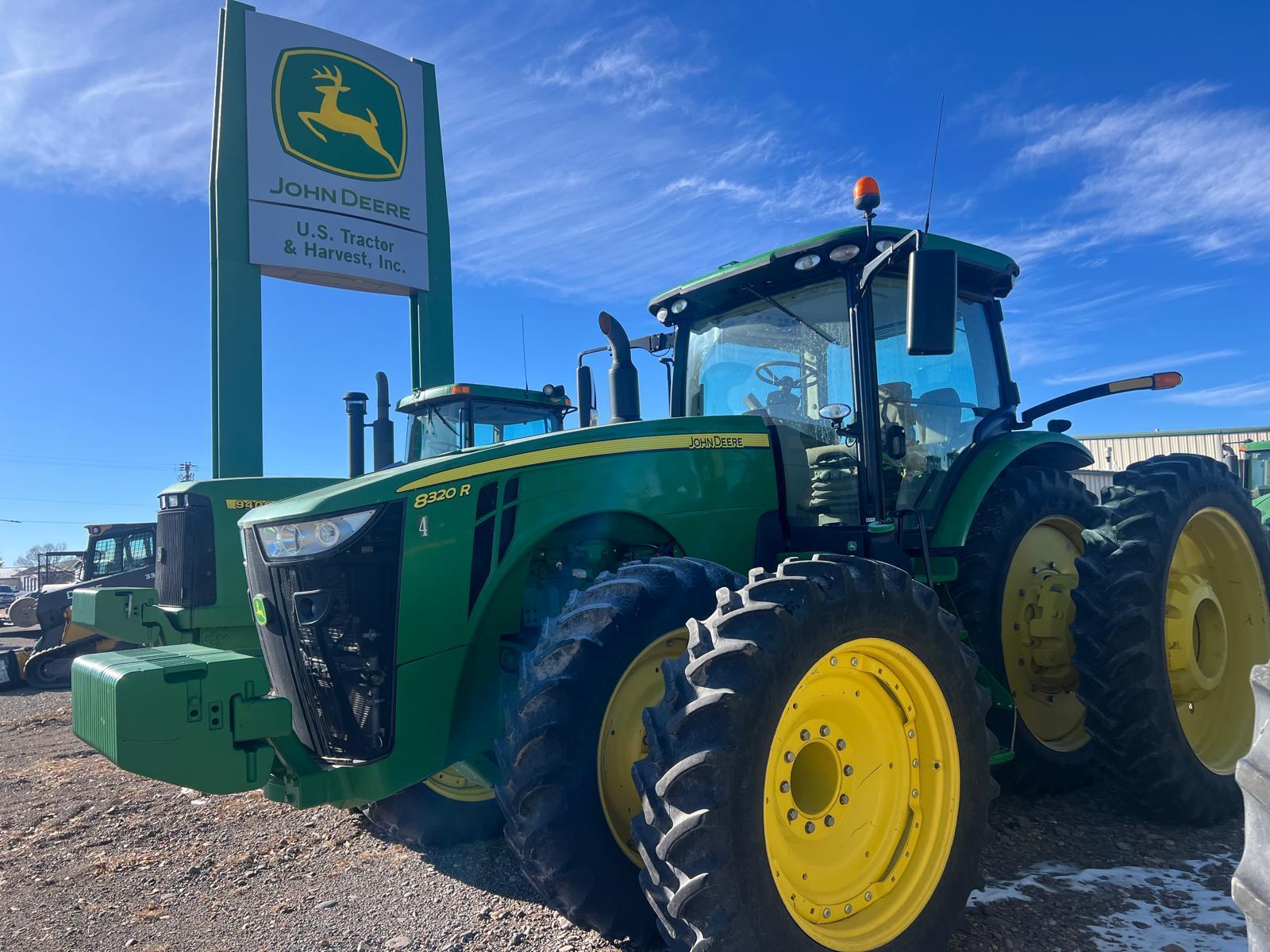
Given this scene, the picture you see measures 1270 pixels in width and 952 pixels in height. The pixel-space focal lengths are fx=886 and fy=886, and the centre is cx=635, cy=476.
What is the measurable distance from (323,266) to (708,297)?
980 centimetres

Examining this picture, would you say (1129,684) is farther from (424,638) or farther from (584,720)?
(424,638)

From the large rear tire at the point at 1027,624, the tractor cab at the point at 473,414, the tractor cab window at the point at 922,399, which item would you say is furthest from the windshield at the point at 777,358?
the tractor cab at the point at 473,414

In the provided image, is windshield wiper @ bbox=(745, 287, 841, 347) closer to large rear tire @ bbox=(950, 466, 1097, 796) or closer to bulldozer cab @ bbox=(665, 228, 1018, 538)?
bulldozer cab @ bbox=(665, 228, 1018, 538)

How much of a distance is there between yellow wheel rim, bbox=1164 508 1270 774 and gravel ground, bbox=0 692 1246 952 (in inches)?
21.7

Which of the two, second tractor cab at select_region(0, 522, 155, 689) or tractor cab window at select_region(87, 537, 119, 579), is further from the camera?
tractor cab window at select_region(87, 537, 119, 579)

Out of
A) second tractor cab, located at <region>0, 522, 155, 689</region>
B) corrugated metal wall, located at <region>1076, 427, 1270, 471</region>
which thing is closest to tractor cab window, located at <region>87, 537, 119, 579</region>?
second tractor cab, located at <region>0, 522, 155, 689</region>

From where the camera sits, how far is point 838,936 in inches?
101

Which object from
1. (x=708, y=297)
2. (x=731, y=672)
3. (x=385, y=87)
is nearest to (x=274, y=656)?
(x=731, y=672)

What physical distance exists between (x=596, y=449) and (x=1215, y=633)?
328 centimetres

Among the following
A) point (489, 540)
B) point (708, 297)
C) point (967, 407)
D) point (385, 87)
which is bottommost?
point (489, 540)

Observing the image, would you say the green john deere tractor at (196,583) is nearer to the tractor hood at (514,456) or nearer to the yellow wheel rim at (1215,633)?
the tractor hood at (514,456)

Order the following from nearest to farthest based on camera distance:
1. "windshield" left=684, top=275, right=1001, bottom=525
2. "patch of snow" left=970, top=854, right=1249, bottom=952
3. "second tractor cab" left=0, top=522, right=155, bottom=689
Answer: "patch of snow" left=970, top=854, right=1249, bottom=952 < "windshield" left=684, top=275, right=1001, bottom=525 < "second tractor cab" left=0, top=522, right=155, bottom=689

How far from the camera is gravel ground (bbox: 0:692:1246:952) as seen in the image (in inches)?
119

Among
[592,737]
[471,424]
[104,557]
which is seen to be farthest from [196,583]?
[104,557]
